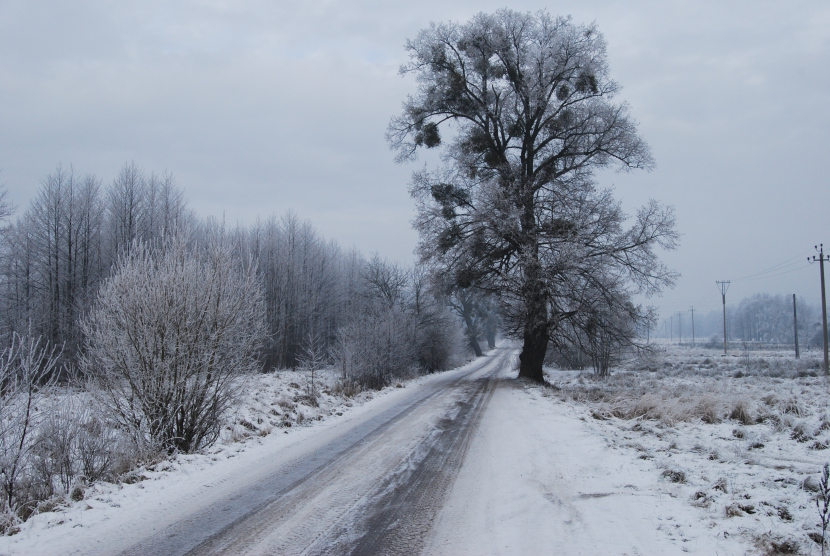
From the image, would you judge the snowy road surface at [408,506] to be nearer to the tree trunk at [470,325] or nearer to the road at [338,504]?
the road at [338,504]

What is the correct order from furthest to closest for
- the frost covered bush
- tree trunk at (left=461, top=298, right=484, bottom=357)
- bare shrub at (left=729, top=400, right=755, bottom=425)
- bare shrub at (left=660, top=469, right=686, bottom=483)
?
tree trunk at (left=461, top=298, right=484, bottom=357) → bare shrub at (left=729, top=400, right=755, bottom=425) → the frost covered bush → bare shrub at (left=660, top=469, right=686, bottom=483)

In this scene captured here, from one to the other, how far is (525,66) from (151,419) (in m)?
17.8

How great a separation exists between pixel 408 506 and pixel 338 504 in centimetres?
72

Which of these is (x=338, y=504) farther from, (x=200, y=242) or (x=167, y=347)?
(x=200, y=242)

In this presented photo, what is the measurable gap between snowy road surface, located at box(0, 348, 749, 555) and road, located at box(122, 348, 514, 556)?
0.02 metres

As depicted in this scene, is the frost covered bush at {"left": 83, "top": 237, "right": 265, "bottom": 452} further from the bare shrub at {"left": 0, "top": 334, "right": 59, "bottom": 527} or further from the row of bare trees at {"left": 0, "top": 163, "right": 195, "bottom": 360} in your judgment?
the row of bare trees at {"left": 0, "top": 163, "right": 195, "bottom": 360}

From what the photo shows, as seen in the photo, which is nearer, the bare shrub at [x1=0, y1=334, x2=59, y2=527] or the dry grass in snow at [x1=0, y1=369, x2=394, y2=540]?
the dry grass in snow at [x1=0, y1=369, x2=394, y2=540]

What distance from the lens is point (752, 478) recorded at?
17.6 ft

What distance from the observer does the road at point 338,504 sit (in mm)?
4168

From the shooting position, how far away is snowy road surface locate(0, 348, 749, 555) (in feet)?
13.5

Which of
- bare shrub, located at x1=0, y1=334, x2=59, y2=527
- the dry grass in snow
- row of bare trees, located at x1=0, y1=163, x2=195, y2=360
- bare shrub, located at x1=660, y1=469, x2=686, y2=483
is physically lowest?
the dry grass in snow

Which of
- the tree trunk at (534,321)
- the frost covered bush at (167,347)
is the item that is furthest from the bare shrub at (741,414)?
the frost covered bush at (167,347)

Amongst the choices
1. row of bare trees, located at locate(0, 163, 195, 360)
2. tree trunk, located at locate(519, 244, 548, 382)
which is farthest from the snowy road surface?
row of bare trees, located at locate(0, 163, 195, 360)

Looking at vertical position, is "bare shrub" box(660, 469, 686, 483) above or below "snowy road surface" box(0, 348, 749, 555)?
above
